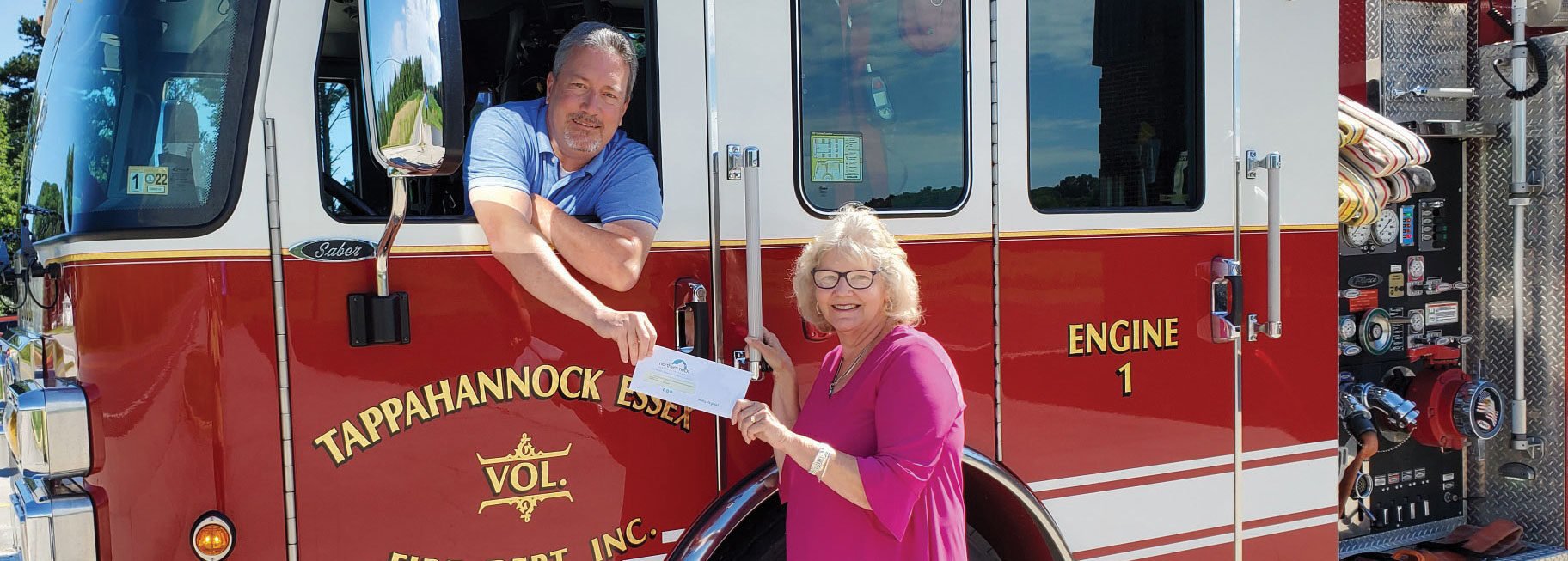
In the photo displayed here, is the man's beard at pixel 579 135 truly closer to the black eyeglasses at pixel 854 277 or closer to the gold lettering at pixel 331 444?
the black eyeglasses at pixel 854 277

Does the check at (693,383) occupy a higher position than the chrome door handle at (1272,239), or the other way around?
the chrome door handle at (1272,239)

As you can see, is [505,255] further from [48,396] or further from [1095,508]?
[1095,508]

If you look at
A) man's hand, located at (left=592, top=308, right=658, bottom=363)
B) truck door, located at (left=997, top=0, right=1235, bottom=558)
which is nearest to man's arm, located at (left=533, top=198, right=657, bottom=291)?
man's hand, located at (left=592, top=308, right=658, bottom=363)

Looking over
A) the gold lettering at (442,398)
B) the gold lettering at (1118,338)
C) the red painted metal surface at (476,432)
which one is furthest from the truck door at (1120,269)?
the gold lettering at (442,398)

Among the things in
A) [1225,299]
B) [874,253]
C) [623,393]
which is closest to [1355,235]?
[1225,299]

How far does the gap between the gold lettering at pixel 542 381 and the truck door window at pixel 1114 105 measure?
1352 millimetres

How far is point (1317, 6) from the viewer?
11.7 ft

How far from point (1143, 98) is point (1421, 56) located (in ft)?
5.88

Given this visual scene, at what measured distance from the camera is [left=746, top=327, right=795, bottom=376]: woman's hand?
2676 millimetres

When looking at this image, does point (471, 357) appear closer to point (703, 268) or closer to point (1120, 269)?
point (703, 268)

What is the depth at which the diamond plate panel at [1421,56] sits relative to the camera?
4.31 m

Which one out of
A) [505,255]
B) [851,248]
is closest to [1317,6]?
[851,248]

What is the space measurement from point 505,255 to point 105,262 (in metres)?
0.74

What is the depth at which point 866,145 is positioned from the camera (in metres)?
2.89
